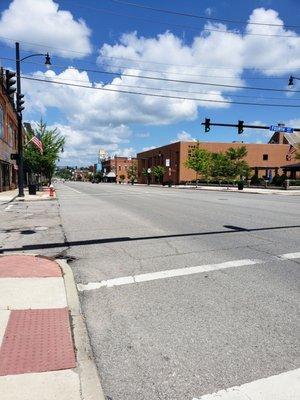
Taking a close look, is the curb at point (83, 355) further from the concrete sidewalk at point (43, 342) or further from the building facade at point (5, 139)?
the building facade at point (5, 139)

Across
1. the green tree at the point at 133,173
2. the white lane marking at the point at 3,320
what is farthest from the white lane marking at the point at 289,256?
the green tree at the point at 133,173

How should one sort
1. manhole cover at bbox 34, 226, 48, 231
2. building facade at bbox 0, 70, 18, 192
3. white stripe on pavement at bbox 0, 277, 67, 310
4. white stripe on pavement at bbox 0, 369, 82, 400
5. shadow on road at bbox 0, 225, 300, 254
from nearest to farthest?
white stripe on pavement at bbox 0, 369, 82, 400, white stripe on pavement at bbox 0, 277, 67, 310, shadow on road at bbox 0, 225, 300, 254, manhole cover at bbox 34, 226, 48, 231, building facade at bbox 0, 70, 18, 192

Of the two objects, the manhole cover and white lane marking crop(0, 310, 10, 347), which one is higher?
white lane marking crop(0, 310, 10, 347)

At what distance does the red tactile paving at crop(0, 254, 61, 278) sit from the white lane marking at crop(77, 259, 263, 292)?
718 mm

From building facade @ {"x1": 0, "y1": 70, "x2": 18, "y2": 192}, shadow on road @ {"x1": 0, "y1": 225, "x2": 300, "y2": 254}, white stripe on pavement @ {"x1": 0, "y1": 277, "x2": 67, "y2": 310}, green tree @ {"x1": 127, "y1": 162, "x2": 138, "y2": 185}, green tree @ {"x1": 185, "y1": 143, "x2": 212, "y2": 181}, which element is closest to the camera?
white stripe on pavement @ {"x1": 0, "y1": 277, "x2": 67, "y2": 310}

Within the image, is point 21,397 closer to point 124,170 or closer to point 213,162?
point 213,162

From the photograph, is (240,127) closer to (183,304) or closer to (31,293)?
(183,304)

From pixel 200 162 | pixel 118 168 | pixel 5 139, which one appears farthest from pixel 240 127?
pixel 118 168

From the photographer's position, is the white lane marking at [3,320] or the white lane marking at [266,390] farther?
the white lane marking at [3,320]

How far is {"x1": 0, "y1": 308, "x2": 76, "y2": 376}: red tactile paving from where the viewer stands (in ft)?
12.8

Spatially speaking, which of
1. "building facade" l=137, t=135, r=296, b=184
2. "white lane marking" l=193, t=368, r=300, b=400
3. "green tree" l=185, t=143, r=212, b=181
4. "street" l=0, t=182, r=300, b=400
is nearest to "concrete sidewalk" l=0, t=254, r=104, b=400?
"street" l=0, t=182, r=300, b=400

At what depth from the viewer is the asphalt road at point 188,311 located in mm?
3902

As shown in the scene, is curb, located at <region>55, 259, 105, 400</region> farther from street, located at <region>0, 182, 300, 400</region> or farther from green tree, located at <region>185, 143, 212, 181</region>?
green tree, located at <region>185, 143, 212, 181</region>

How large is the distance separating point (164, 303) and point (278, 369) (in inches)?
82.5
